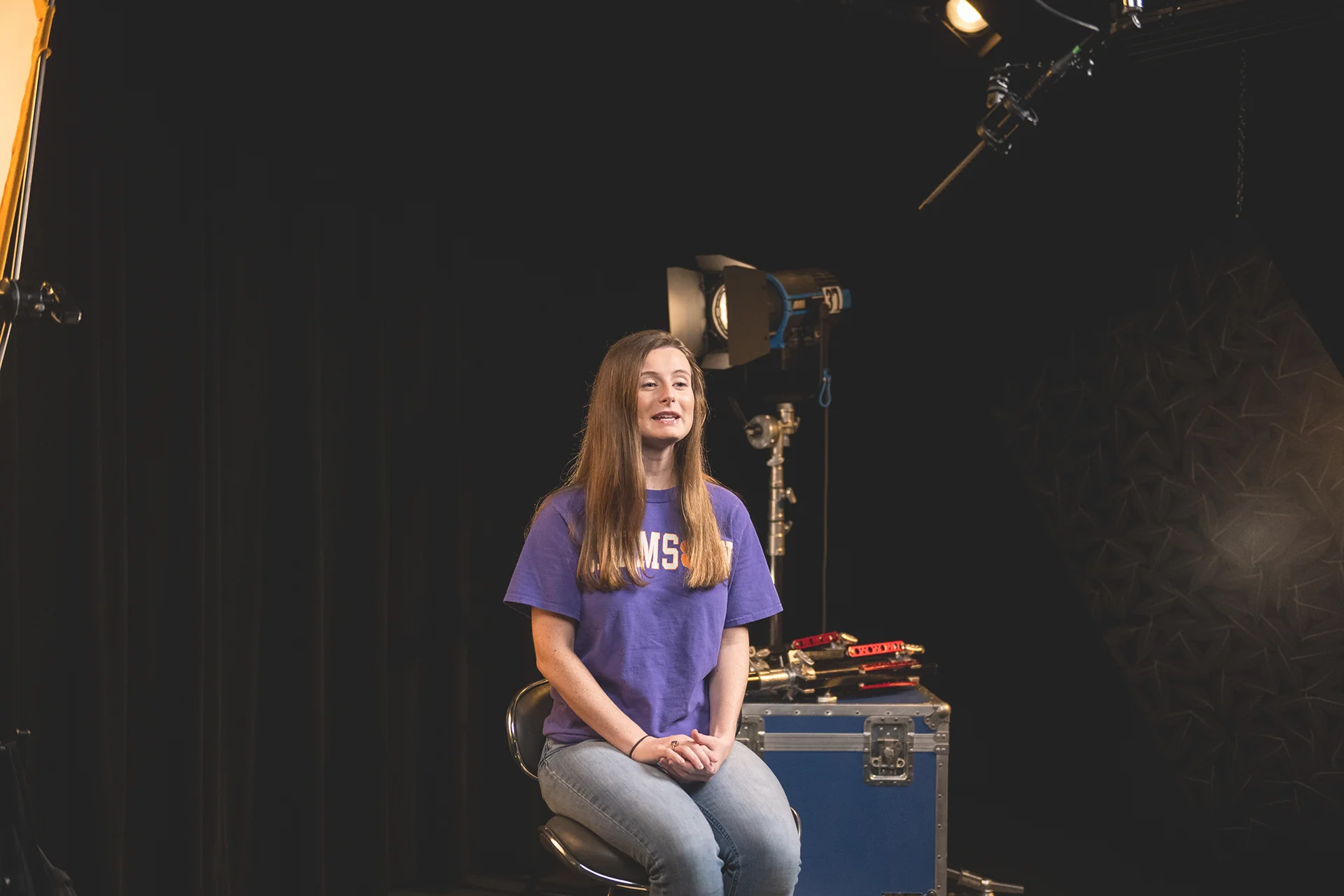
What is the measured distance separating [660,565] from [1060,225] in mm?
2475

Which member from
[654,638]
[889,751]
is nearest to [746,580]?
[654,638]

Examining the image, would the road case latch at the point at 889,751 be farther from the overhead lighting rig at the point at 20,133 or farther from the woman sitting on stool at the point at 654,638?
the overhead lighting rig at the point at 20,133

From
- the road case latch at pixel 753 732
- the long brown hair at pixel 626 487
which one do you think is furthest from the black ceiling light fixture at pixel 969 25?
the road case latch at pixel 753 732

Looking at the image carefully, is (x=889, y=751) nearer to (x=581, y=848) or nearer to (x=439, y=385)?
(x=581, y=848)

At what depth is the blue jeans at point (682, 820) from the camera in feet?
5.66

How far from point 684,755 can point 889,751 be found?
969 millimetres

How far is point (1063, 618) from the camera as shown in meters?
3.85

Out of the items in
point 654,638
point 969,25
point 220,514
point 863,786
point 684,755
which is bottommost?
point 863,786

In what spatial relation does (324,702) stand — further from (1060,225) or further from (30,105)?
(1060,225)

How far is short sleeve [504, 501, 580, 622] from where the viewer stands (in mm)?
1996

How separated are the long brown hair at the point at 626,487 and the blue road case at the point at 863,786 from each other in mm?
769

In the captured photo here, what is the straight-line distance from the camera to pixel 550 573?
2.01 m

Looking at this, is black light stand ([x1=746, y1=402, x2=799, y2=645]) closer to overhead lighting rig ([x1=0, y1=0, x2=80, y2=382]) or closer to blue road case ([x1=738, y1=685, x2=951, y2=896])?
blue road case ([x1=738, y1=685, x2=951, y2=896])

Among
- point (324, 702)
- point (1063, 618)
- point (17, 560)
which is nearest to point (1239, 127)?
point (1063, 618)
